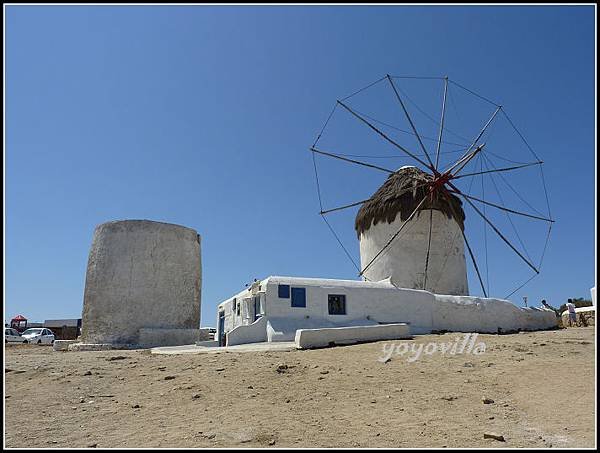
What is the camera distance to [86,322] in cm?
1988

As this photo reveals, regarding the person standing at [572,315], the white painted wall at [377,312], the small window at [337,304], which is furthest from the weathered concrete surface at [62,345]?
the person standing at [572,315]

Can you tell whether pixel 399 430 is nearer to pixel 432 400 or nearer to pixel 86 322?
pixel 432 400

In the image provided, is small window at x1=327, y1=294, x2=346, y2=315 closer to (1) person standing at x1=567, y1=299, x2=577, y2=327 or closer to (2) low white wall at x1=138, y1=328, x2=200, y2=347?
(2) low white wall at x1=138, y1=328, x2=200, y2=347

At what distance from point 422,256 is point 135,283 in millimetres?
15584

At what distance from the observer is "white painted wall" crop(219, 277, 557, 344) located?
17.8m

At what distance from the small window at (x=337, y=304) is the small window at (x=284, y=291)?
191 cm

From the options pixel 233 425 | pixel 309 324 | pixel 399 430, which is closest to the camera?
pixel 399 430

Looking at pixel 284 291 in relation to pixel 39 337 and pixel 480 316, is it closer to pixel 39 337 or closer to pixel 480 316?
pixel 480 316

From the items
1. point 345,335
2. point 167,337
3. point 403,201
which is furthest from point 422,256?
point 167,337

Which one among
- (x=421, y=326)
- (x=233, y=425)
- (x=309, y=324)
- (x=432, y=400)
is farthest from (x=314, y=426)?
(x=421, y=326)

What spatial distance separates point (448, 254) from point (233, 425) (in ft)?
76.3

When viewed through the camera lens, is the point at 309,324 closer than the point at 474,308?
Yes

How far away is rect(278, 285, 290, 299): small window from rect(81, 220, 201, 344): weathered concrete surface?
17.7ft

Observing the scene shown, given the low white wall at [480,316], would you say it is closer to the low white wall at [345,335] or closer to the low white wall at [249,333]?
the low white wall at [345,335]
